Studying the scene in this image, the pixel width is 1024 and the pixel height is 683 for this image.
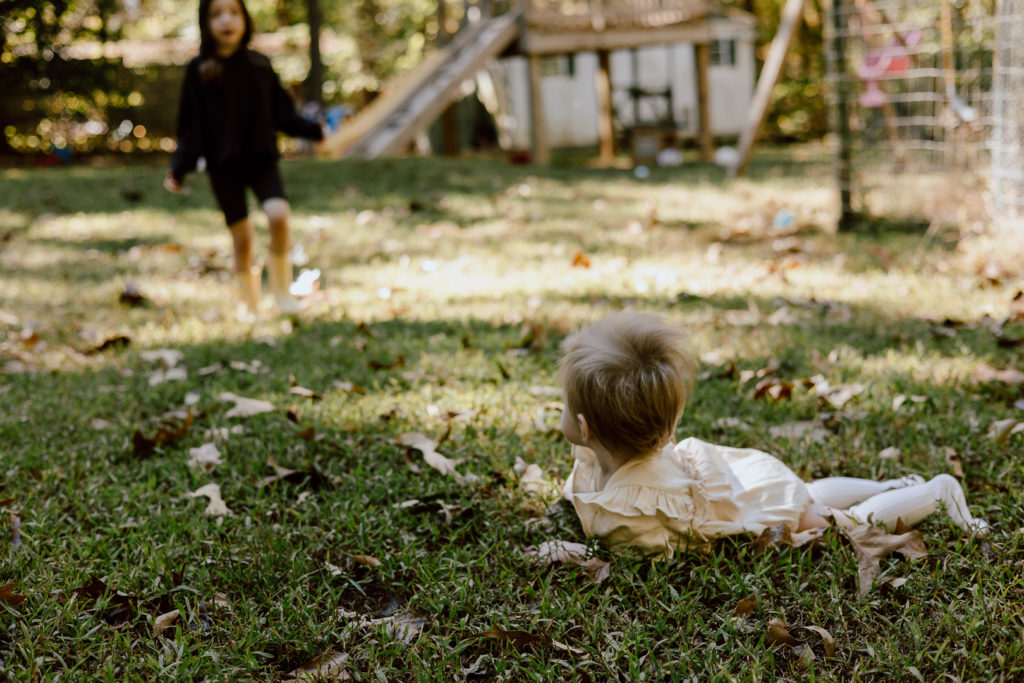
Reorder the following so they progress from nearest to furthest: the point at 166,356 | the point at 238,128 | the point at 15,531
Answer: the point at 15,531 < the point at 166,356 < the point at 238,128

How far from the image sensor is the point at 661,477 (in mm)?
2260

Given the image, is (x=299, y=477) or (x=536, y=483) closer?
(x=536, y=483)

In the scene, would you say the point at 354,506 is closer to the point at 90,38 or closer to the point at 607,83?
the point at 607,83

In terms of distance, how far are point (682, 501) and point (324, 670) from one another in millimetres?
936

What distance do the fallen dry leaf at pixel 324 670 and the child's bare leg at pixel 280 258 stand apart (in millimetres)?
3097

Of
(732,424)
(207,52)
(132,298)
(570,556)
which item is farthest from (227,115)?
(570,556)

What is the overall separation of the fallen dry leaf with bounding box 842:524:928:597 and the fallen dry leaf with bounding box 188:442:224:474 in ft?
5.96

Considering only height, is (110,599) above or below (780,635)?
above

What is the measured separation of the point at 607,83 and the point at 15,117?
9.70m

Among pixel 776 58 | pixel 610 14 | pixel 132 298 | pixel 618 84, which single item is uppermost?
pixel 610 14

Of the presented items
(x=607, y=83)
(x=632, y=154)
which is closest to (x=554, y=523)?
(x=632, y=154)

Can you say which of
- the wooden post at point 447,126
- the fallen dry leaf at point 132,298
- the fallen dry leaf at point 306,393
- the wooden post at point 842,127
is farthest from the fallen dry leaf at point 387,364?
the wooden post at point 447,126

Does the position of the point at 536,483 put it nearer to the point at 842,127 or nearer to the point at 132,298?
the point at 132,298

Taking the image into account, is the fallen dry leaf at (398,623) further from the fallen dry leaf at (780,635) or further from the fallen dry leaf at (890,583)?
the fallen dry leaf at (890,583)
